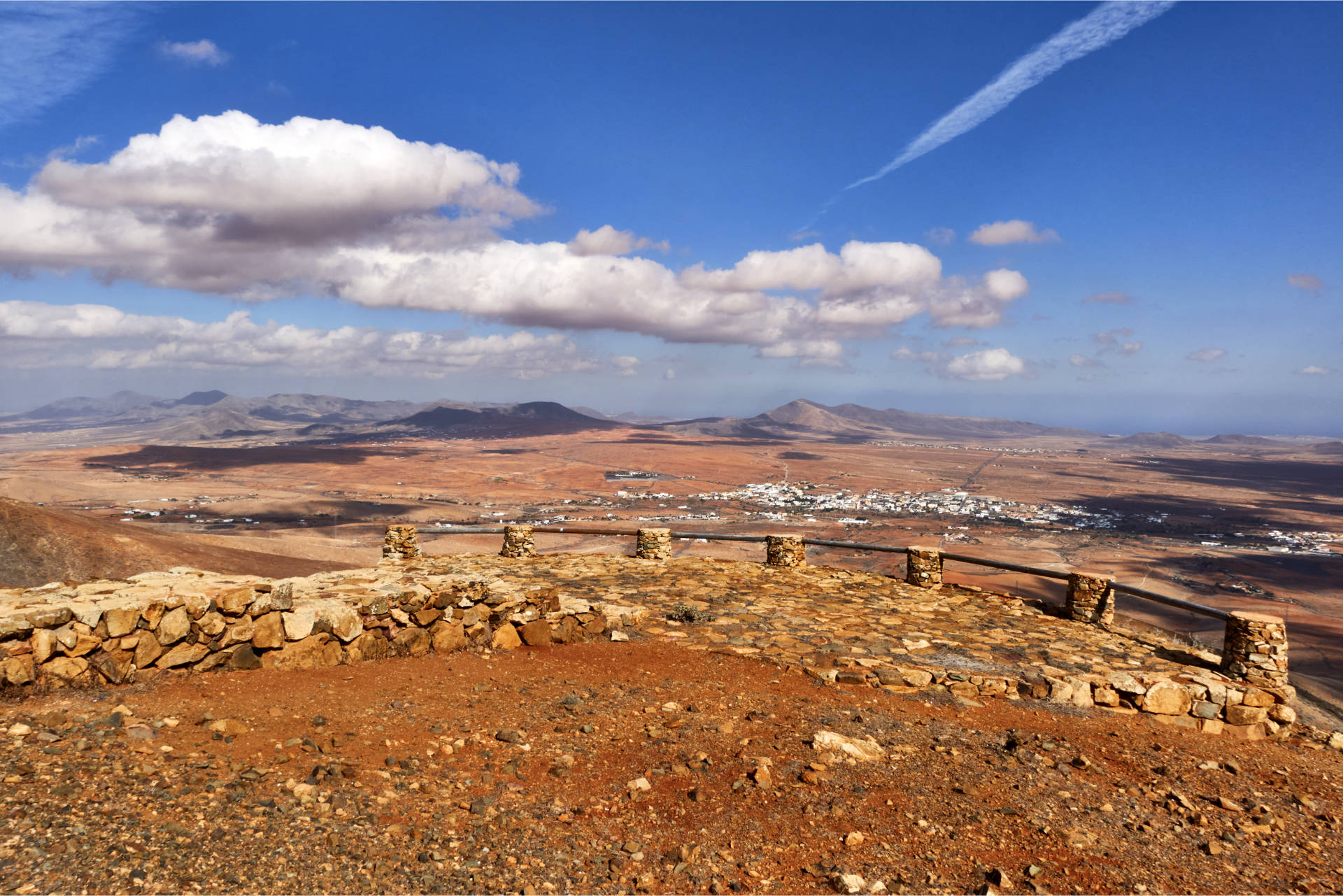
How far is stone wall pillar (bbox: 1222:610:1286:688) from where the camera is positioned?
8.46 meters

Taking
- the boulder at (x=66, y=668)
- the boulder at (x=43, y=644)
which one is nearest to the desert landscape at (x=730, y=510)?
the boulder at (x=66, y=668)

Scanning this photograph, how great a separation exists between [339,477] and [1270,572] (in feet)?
360

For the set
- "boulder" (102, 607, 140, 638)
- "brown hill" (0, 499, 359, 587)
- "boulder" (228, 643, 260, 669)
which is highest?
"boulder" (102, 607, 140, 638)

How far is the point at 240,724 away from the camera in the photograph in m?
5.59

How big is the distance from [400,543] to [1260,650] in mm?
13788

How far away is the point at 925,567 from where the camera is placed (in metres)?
13.4

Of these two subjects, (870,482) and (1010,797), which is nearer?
(1010,797)

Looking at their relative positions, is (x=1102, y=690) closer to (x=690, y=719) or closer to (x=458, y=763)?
(x=690, y=719)

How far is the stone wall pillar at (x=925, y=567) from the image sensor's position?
525 inches

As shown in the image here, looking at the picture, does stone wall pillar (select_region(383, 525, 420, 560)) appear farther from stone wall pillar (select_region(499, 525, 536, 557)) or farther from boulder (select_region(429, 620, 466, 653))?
boulder (select_region(429, 620, 466, 653))

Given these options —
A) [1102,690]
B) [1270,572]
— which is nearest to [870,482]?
[1270,572]

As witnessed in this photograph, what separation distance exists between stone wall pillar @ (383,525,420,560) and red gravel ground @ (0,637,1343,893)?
568cm

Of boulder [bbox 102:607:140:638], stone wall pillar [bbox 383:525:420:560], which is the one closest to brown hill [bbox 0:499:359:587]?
stone wall pillar [bbox 383:525:420:560]

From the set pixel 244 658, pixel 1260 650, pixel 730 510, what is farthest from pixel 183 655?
pixel 730 510
